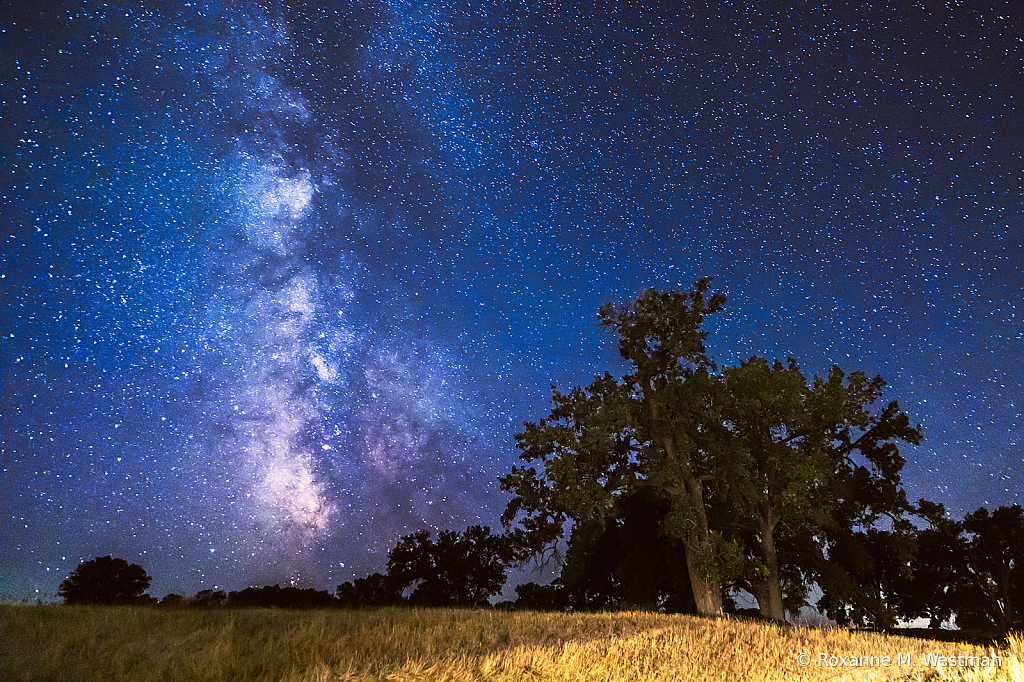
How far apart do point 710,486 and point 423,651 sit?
2546 cm

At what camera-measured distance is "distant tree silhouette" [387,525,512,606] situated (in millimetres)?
39531

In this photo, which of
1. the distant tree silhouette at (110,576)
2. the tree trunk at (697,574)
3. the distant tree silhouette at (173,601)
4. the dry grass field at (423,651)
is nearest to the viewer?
the dry grass field at (423,651)

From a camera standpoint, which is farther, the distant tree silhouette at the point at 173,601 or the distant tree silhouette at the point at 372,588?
the distant tree silhouette at the point at 372,588

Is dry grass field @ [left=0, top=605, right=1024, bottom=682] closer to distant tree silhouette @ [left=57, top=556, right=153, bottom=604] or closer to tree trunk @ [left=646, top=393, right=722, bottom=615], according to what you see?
tree trunk @ [left=646, top=393, right=722, bottom=615]

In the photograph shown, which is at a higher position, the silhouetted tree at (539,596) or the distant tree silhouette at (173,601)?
the distant tree silhouette at (173,601)

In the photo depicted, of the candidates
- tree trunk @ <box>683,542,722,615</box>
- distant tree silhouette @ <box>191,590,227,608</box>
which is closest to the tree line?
tree trunk @ <box>683,542,722,615</box>

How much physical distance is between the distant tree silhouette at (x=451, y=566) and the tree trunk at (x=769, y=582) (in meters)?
17.0

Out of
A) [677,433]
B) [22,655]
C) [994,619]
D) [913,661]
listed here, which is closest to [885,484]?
[677,433]

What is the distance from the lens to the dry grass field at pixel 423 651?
7.32 metres

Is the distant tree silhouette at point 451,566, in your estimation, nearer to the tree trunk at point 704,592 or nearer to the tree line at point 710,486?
the tree line at point 710,486

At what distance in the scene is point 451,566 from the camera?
3997 centimetres

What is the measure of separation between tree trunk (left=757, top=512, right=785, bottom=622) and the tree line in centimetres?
6

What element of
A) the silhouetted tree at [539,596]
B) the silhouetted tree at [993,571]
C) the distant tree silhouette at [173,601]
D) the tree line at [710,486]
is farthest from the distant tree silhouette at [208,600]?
the silhouetted tree at [993,571]

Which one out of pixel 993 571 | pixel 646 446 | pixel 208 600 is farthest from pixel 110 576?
pixel 993 571
